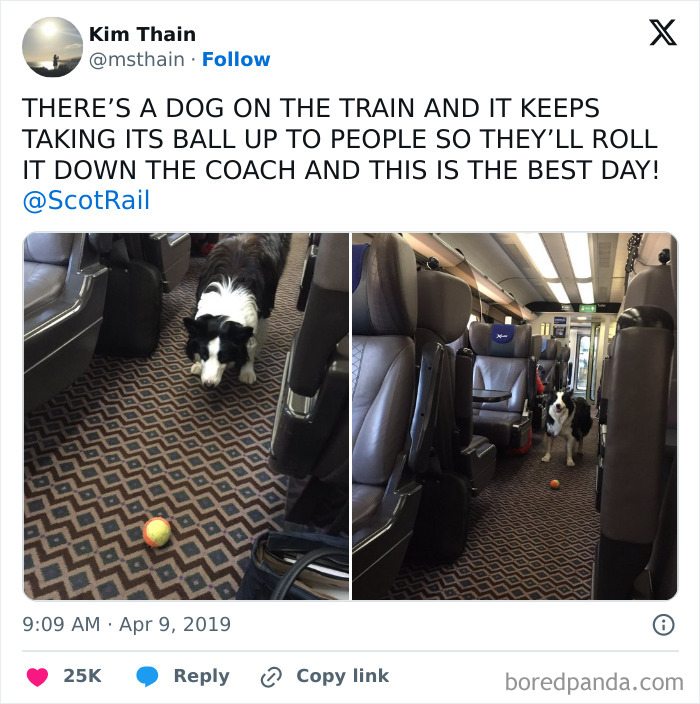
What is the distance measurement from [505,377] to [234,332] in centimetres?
148

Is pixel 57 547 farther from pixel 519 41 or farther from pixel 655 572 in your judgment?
pixel 519 41

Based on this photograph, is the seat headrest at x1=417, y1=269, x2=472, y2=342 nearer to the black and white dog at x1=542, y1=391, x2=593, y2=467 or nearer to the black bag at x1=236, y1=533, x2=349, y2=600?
the black and white dog at x1=542, y1=391, x2=593, y2=467

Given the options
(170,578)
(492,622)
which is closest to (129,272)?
(170,578)

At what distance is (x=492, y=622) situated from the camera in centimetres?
88

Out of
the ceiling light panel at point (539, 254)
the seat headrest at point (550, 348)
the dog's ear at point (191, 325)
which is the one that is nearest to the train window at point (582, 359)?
the seat headrest at point (550, 348)

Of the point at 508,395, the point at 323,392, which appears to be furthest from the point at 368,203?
the point at 508,395

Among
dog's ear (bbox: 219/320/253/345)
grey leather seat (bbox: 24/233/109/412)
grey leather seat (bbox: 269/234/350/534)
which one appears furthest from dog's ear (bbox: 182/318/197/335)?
grey leather seat (bbox: 269/234/350/534)

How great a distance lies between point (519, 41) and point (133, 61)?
0.71 metres

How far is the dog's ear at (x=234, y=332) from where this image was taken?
Answer: 2221 mm

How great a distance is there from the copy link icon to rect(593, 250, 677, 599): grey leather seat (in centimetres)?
64

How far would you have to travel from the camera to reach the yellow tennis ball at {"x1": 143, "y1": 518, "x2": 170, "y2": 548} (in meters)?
1.42

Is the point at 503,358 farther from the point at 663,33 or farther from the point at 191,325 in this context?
the point at 663,33

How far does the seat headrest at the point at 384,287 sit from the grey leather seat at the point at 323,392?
249mm

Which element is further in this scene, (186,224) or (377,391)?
(377,391)
